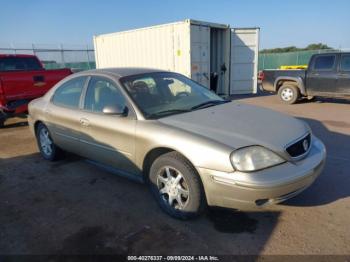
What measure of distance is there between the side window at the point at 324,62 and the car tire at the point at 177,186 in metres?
8.66

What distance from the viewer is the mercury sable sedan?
2.70 meters

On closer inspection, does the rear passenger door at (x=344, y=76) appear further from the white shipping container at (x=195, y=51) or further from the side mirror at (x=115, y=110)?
the side mirror at (x=115, y=110)

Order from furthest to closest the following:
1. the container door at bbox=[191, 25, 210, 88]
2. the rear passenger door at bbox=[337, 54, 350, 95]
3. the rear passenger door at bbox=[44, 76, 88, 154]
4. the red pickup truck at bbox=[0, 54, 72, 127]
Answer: the container door at bbox=[191, 25, 210, 88] → the rear passenger door at bbox=[337, 54, 350, 95] → the red pickup truck at bbox=[0, 54, 72, 127] → the rear passenger door at bbox=[44, 76, 88, 154]

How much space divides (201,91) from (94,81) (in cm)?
154

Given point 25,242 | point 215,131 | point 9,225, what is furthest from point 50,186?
point 215,131

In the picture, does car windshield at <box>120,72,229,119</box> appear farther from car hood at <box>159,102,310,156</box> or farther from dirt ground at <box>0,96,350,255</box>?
dirt ground at <box>0,96,350,255</box>

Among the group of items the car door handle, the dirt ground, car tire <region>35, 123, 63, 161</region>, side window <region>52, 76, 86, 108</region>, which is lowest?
the dirt ground

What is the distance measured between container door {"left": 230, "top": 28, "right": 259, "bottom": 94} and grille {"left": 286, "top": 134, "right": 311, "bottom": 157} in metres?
9.87

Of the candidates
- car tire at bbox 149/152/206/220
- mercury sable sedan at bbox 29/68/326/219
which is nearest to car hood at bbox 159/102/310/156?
mercury sable sedan at bbox 29/68/326/219

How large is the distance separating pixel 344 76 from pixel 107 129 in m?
8.52

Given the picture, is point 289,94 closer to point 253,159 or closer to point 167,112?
point 167,112

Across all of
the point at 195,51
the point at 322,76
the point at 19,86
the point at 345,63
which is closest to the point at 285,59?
the point at 322,76

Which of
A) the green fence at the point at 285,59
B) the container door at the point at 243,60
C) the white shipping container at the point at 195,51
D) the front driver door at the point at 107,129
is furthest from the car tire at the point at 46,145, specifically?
the green fence at the point at 285,59

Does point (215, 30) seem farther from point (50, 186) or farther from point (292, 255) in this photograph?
point (292, 255)
